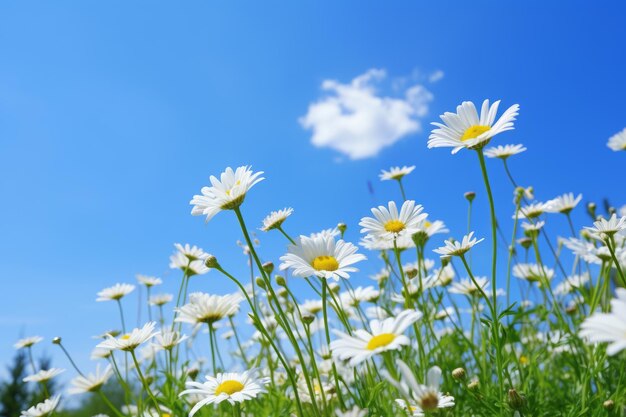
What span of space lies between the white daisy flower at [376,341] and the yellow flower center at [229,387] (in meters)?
0.65

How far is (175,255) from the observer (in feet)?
10.9

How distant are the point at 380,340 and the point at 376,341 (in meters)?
0.01

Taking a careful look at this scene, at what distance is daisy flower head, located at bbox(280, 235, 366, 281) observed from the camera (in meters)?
1.76

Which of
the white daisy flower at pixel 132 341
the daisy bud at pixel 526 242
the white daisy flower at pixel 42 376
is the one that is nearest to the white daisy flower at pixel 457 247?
the white daisy flower at pixel 132 341

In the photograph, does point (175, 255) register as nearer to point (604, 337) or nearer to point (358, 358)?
point (358, 358)

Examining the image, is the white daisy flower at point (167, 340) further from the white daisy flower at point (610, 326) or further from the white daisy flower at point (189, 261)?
the white daisy flower at point (610, 326)

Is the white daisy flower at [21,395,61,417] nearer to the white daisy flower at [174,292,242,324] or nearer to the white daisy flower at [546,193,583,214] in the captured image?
the white daisy flower at [174,292,242,324]

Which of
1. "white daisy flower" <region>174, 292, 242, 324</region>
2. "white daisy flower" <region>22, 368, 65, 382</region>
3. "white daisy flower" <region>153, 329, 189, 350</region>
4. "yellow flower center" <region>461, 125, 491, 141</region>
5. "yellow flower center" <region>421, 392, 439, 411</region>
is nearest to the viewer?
"yellow flower center" <region>421, 392, 439, 411</region>

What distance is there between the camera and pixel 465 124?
1.92 metres

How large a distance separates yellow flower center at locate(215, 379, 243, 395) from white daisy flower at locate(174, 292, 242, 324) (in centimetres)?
42

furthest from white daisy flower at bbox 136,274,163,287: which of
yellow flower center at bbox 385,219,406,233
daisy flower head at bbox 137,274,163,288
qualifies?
yellow flower center at bbox 385,219,406,233

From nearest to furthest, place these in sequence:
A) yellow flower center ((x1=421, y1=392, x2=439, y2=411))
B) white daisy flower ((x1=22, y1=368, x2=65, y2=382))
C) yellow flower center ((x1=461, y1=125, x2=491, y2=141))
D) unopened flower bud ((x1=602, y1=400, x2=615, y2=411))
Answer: yellow flower center ((x1=421, y1=392, x2=439, y2=411)) < yellow flower center ((x1=461, y1=125, x2=491, y2=141)) < unopened flower bud ((x1=602, y1=400, x2=615, y2=411)) < white daisy flower ((x1=22, y1=368, x2=65, y2=382))

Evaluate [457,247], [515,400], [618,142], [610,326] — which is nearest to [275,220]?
[457,247]

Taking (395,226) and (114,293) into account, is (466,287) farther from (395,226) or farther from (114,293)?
(114,293)
